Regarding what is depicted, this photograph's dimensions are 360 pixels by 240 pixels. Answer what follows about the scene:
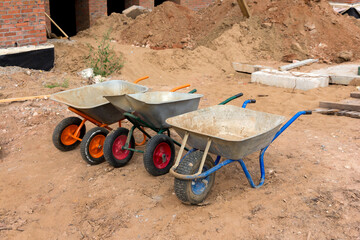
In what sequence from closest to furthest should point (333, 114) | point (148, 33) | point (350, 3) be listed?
point (333, 114), point (148, 33), point (350, 3)

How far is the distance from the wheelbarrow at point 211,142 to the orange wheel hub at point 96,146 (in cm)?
126

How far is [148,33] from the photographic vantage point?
1037 centimetres

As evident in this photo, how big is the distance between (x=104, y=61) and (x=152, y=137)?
15.8 feet

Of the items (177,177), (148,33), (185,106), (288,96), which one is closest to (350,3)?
(148,33)

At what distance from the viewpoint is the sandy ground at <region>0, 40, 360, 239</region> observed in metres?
2.92

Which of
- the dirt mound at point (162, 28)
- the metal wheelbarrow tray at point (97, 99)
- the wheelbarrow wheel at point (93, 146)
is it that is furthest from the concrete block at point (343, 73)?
the wheelbarrow wheel at point (93, 146)

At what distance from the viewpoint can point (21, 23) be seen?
720 centimetres

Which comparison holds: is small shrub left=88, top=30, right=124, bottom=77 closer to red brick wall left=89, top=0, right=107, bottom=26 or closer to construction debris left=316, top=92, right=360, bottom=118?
red brick wall left=89, top=0, right=107, bottom=26

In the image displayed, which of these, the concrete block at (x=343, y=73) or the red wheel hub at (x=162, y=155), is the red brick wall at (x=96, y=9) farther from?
the red wheel hub at (x=162, y=155)

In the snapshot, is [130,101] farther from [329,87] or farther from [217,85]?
[329,87]

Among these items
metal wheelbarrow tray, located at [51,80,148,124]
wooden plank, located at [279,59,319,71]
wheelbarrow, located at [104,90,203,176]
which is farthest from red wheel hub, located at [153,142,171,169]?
wooden plank, located at [279,59,319,71]

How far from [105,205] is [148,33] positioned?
7696mm

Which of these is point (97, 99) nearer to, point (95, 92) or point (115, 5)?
point (95, 92)

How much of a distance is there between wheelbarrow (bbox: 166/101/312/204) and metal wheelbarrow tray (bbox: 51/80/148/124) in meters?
0.96
